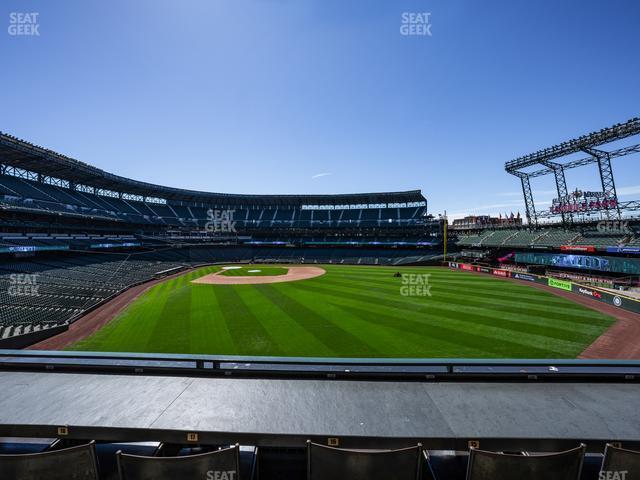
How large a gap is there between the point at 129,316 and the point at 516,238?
2533 inches

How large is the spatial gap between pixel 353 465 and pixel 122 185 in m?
77.0

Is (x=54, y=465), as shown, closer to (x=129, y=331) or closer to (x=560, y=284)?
(x=129, y=331)

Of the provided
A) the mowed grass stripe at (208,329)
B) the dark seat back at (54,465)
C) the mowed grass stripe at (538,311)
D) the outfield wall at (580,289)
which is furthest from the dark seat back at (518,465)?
the outfield wall at (580,289)

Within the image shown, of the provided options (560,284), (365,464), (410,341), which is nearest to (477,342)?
(410,341)

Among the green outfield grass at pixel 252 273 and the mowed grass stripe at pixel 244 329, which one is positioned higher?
the green outfield grass at pixel 252 273

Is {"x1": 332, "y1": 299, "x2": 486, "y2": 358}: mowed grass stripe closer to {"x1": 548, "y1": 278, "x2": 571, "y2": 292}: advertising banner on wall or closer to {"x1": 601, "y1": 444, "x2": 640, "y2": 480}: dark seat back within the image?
{"x1": 601, "y1": 444, "x2": 640, "y2": 480}: dark seat back

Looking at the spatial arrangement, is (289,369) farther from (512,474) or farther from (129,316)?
(129,316)

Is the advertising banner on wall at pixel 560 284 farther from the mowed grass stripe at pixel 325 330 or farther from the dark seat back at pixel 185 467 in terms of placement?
the dark seat back at pixel 185 467

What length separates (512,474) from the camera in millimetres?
3539

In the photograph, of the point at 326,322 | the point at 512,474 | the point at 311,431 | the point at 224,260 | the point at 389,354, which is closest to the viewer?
the point at 512,474

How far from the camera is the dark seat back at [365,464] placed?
11.6 ft

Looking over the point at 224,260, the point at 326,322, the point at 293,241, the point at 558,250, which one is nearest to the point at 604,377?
the point at 326,322

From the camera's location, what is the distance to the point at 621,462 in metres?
3.56

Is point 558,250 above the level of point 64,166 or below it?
below
